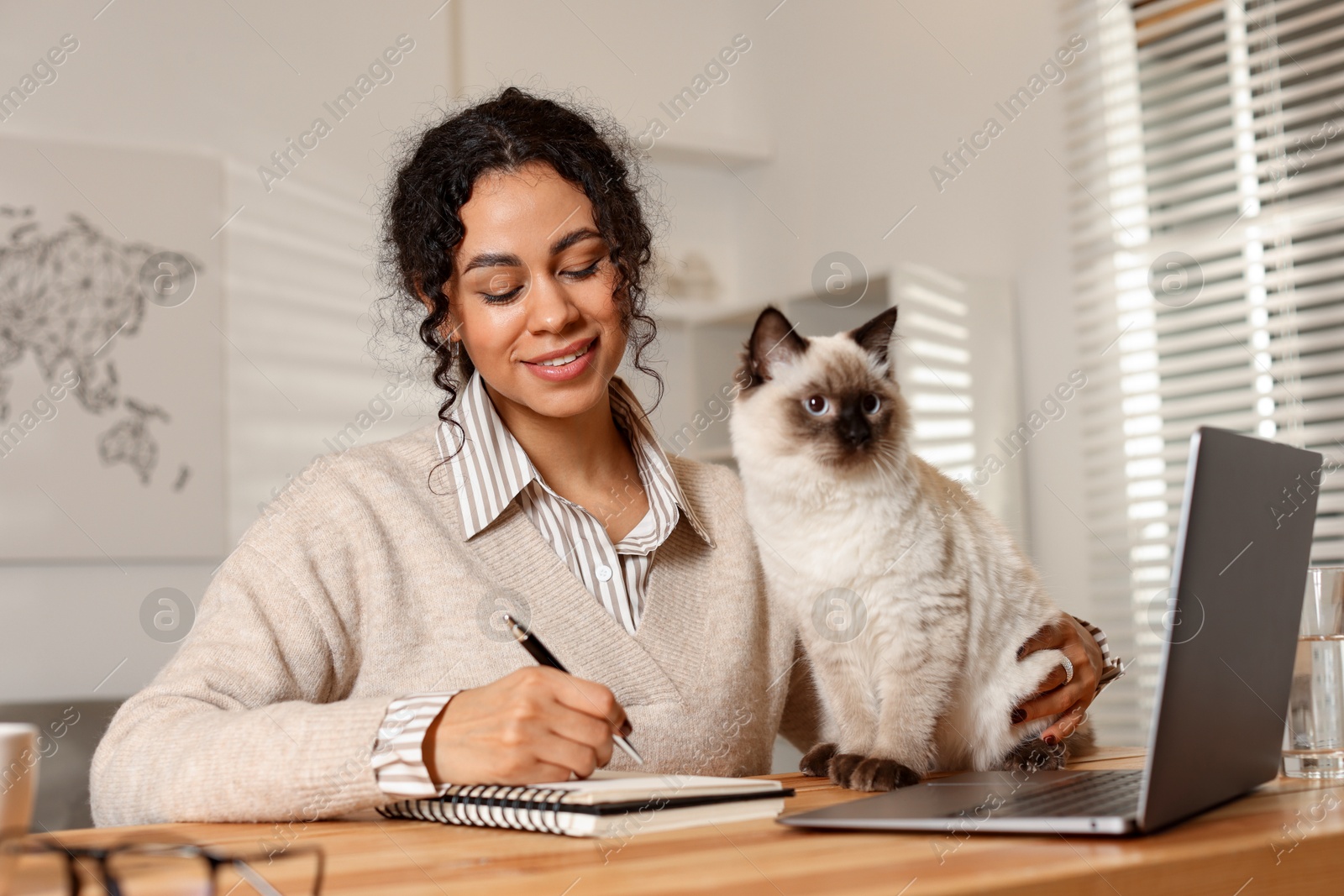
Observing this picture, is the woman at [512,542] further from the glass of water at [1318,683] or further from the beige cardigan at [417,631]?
the glass of water at [1318,683]

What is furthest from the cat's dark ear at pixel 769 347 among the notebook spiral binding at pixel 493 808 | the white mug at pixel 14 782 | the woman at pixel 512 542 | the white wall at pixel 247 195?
the white wall at pixel 247 195

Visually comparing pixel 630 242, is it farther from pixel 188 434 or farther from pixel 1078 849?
pixel 188 434

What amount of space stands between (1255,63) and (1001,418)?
120cm

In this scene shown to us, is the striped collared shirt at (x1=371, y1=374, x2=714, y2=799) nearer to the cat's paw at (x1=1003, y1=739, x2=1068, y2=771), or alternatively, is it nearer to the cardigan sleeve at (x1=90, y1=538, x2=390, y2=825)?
the cardigan sleeve at (x1=90, y1=538, x2=390, y2=825)

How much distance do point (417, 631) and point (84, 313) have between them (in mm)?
2512

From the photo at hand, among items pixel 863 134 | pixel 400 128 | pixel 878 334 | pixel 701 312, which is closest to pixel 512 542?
pixel 878 334

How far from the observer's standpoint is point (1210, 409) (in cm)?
310

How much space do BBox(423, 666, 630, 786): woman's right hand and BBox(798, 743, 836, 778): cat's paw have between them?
38 centimetres

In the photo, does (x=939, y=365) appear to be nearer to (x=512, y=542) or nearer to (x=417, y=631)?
(x=512, y=542)

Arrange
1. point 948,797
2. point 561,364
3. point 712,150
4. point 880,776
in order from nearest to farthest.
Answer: point 948,797
point 880,776
point 561,364
point 712,150

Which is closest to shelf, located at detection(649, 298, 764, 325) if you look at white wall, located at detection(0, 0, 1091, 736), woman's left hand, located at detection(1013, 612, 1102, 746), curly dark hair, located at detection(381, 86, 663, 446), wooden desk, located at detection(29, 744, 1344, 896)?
white wall, located at detection(0, 0, 1091, 736)

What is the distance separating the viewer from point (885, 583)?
131cm

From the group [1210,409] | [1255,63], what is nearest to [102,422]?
[1210,409]

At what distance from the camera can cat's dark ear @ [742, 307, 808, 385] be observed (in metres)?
1.49
